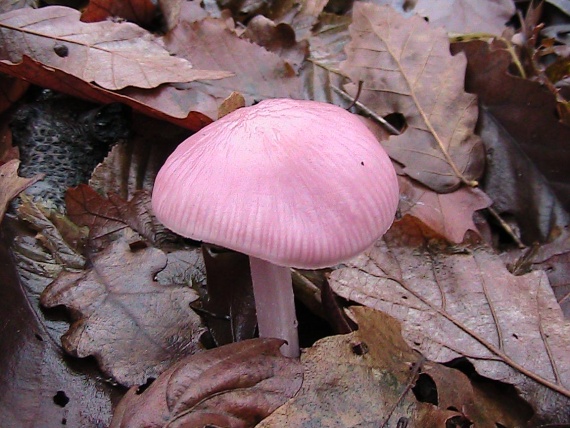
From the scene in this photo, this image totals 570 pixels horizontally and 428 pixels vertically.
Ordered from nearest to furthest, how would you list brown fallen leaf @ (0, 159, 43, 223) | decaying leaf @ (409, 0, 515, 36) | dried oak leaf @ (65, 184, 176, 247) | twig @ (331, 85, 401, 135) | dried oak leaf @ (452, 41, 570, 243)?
brown fallen leaf @ (0, 159, 43, 223) → dried oak leaf @ (65, 184, 176, 247) → dried oak leaf @ (452, 41, 570, 243) → twig @ (331, 85, 401, 135) → decaying leaf @ (409, 0, 515, 36)

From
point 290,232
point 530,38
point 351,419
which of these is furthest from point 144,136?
point 530,38

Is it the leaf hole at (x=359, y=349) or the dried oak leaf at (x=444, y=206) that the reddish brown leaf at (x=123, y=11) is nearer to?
the dried oak leaf at (x=444, y=206)

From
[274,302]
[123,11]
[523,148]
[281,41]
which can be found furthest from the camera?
[281,41]

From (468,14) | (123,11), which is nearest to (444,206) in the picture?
(468,14)

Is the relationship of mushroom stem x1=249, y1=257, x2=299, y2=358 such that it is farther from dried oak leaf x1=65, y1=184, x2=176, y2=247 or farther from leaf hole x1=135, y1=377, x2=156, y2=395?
dried oak leaf x1=65, y1=184, x2=176, y2=247

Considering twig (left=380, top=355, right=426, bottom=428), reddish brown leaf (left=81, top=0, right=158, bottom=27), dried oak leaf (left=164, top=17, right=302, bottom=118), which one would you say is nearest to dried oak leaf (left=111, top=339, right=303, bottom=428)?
twig (left=380, top=355, right=426, bottom=428)

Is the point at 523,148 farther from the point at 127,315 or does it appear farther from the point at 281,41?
the point at 127,315
